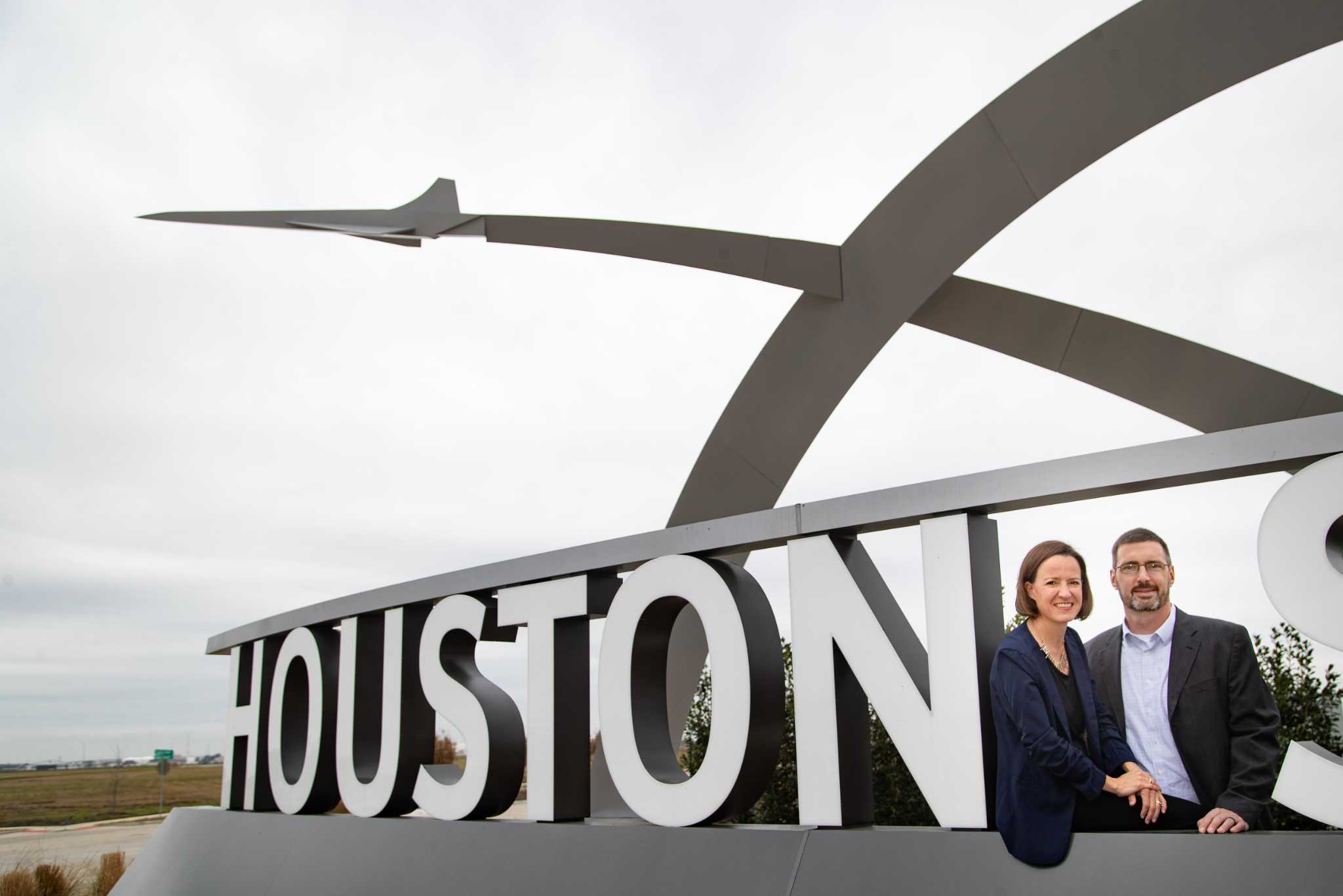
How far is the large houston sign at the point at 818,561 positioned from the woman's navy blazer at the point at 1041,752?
0.80 ft

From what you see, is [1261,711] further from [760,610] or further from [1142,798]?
[760,610]

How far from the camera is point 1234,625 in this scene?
449 centimetres

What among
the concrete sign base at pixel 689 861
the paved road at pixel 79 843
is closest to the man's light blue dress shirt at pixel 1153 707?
the concrete sign base at pixel 689 861

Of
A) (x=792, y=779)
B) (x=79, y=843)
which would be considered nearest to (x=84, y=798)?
(x=79, y=843)

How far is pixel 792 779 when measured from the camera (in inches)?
532

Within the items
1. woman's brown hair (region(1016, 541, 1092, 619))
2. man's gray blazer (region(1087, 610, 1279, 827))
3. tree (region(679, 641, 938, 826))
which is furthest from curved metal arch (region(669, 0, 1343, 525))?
man's gray blazer (region(1087, 610, 1279, 827))

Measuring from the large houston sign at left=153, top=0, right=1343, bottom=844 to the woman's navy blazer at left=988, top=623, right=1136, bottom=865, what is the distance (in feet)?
0.80

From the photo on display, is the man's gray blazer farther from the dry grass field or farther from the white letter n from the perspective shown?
the dry grass field

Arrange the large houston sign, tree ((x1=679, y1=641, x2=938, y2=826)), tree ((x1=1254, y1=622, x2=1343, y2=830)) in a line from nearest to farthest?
the large houston sign, tree ((x1=1254, y1=622, x2=1343, y2=830)), tree ((x1=679, y1=641, x2=938, y2=826))

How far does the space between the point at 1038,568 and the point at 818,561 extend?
1271 mm

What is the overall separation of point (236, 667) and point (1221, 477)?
28.3 feet

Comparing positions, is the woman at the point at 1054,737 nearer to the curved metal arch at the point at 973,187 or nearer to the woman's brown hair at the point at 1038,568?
the woman's brown hair at the point at 1038,568

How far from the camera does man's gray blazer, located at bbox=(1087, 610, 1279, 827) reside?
4336 mm

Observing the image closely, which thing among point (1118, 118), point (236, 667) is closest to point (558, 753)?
point (236, 667)
